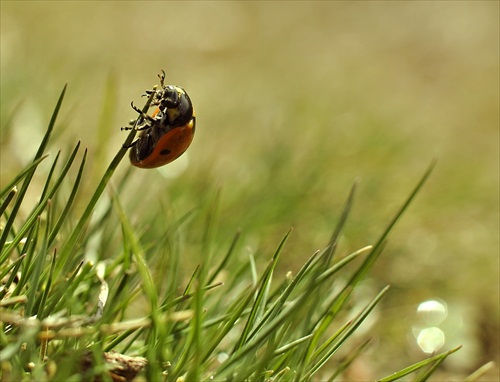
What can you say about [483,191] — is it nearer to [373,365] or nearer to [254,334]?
[373,365]

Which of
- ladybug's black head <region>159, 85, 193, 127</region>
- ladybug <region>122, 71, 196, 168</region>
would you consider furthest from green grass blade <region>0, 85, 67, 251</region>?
ladybug's black head <region>159, 85, 193, 127</region>

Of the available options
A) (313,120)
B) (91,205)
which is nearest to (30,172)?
(91,205)

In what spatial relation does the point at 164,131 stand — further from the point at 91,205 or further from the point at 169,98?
the point at 91,205

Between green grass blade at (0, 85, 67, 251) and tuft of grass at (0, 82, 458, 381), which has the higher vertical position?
green grass blade at (0, 85, 67, 251)

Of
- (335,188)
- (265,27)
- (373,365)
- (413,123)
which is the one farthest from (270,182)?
(265,27)

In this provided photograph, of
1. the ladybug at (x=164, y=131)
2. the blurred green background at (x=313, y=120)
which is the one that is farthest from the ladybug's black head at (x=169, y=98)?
the blurred green background at (x=313, y=120)

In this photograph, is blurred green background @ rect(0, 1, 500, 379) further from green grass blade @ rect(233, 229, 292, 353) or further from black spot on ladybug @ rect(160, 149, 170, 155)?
green grass blade @ rect(233, 229, 292, 353)
